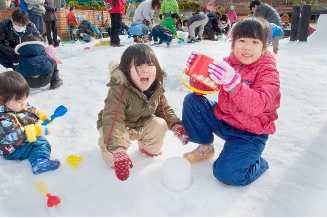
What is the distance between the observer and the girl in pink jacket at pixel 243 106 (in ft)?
4.02

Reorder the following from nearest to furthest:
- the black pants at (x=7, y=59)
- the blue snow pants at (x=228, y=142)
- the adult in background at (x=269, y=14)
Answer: the blue snow pants at (x=228, y=142) < the black pants at (x=7, y=59) < the adult in background at (x=269, y=14)

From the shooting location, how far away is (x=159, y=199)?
3.98ft

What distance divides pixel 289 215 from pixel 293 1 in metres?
20.8

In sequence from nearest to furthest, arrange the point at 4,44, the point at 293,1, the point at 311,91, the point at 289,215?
the point at 289,215, the point at 311,91, the point at 4,44, the point at 293,1

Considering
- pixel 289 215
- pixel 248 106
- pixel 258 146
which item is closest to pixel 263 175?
pixel 258 146

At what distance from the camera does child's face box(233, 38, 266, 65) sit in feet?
4.38

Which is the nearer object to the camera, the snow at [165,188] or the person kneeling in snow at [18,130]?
the snow at [165,188]

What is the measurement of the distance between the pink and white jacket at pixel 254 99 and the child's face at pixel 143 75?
1.29ft

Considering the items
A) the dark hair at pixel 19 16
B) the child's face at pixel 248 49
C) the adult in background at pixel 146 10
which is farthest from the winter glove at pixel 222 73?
the adult in background at pixel 146 10

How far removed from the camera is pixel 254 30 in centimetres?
131

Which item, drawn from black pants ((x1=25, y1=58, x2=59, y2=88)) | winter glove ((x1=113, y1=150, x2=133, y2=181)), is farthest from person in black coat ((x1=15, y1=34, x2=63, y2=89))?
winter glove ((x1=113, y1=150, x2=133, y2=181))

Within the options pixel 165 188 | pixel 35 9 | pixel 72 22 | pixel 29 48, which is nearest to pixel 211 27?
pixel 35 9

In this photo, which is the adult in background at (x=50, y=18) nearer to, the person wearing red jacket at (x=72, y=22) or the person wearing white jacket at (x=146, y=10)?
the person wearing white jacket at (x=146, y=10)

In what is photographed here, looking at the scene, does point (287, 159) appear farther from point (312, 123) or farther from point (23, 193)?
point (23, 193)
